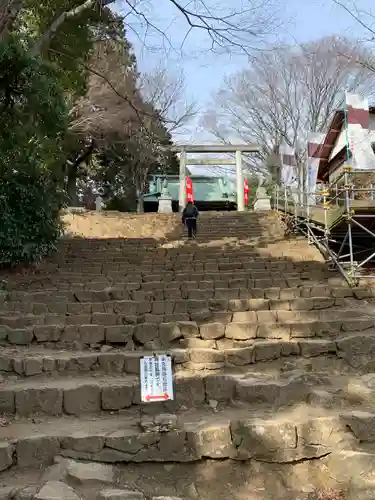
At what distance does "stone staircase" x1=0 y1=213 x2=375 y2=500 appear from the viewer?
346cm

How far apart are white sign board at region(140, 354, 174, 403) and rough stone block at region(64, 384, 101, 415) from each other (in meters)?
0.53

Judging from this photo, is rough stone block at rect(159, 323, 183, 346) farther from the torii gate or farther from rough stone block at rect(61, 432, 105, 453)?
the torii gate

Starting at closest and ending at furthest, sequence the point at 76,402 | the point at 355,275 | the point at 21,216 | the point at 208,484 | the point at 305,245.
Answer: the point at 208,484
the point at 76,402
the point at 355,275
the point at 21,216
the point at 305,245

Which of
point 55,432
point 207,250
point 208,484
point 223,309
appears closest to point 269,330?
point 223,309

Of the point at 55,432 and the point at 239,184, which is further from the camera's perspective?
the point at 239,184

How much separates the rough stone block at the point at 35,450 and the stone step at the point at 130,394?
0.59 metres

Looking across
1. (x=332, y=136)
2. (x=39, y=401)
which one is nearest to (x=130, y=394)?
(x=39, y=401)

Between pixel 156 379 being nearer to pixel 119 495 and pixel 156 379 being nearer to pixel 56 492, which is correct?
pixel 119 495

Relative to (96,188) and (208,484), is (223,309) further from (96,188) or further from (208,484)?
(96,188)

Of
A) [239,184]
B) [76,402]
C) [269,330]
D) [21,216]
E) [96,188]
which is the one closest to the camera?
[76,402]

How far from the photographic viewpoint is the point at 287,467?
3.58 meters

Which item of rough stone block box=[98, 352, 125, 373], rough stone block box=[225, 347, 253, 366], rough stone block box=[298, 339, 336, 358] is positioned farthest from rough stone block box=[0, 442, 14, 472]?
rough stone block box=[298, 339, 336, 358]

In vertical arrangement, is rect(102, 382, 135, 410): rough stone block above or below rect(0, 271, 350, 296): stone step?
below

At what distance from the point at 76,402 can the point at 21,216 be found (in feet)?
20.3
